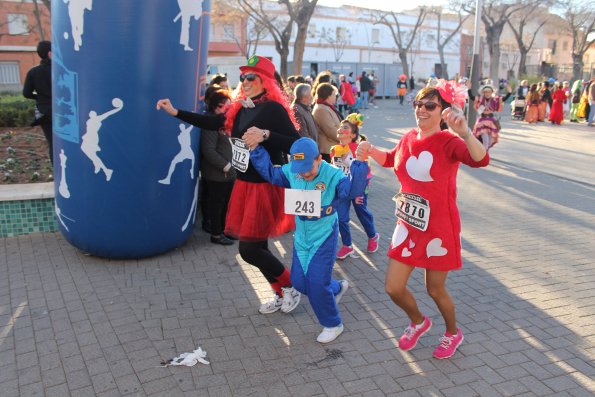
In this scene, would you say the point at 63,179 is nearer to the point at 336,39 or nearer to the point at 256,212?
the point at 256,212

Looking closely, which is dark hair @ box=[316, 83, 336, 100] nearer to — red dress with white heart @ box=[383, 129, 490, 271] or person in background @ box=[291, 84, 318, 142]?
person in background @ box=[291, 84, 318, 142]

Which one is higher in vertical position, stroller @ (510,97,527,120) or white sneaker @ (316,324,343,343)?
stroller @ (510,97,527,120)

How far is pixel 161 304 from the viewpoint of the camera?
4.23 metres

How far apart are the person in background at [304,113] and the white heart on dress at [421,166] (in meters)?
2.80

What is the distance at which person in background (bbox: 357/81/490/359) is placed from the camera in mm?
3092

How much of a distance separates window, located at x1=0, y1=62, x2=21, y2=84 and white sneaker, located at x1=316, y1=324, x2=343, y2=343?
3942cm

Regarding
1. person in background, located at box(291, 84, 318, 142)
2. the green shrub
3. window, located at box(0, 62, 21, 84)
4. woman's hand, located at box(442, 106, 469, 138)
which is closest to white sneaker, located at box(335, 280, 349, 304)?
woman's hand, located at box(442, 106, 469, 138)

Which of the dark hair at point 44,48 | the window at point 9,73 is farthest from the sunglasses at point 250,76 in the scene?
the window at point 9,73

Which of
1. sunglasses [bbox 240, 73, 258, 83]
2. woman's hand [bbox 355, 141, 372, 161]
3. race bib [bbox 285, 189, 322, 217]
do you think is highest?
sunglasses [bbox 240, 73, 258, 83]

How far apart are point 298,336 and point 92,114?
2658 mm

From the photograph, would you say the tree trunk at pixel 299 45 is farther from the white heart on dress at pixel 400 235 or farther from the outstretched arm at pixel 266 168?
the white heart on dress at pixel 400 235

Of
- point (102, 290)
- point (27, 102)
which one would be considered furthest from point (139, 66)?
point (27, 102)

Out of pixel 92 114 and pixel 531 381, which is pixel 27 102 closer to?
pixel 92 114

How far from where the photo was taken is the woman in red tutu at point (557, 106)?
60.4ft
